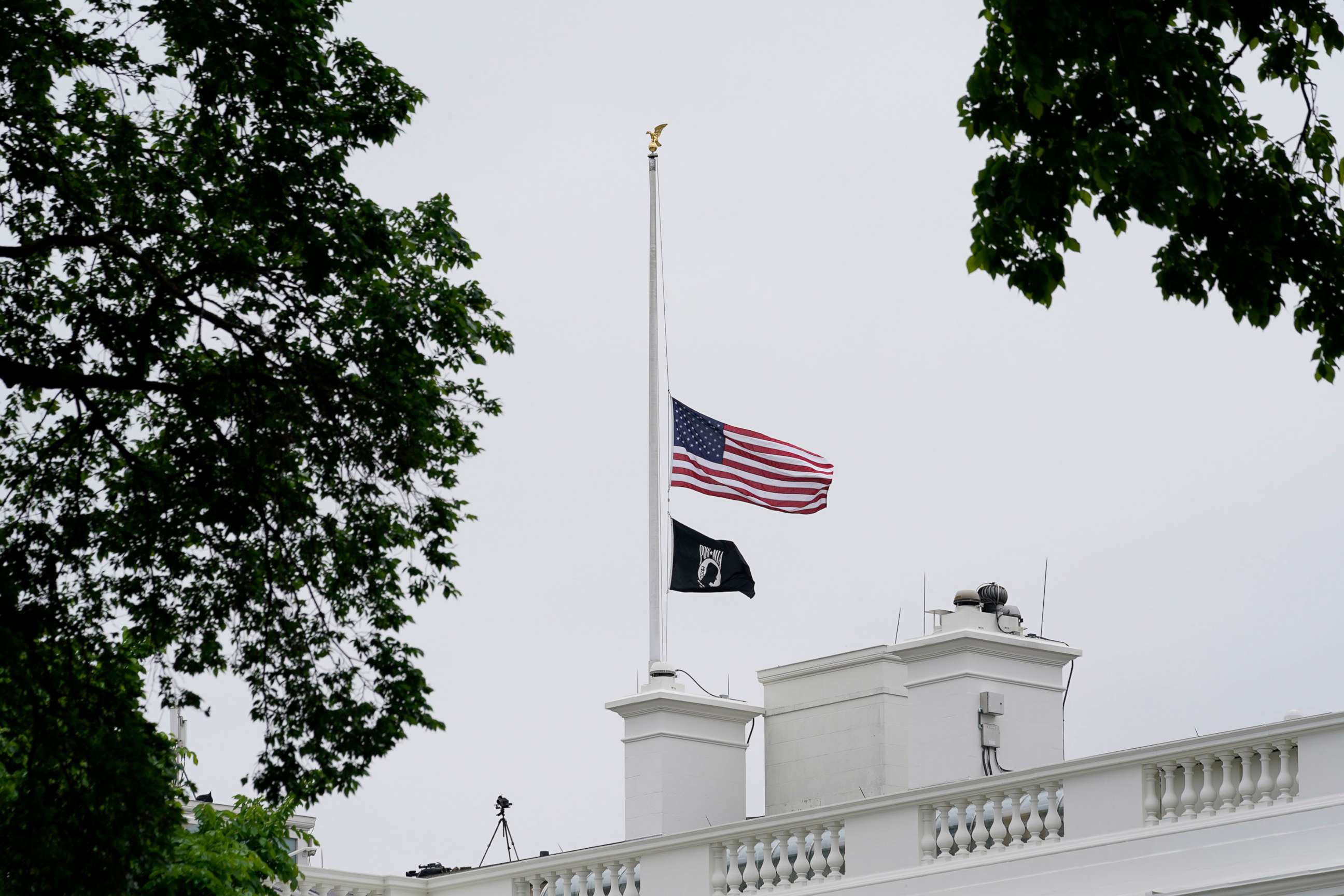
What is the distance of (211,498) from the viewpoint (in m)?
15.3

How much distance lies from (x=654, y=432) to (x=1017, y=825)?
999 centimetres

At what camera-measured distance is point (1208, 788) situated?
61.5 feet

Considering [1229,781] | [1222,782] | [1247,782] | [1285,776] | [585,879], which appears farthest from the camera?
[585,879]

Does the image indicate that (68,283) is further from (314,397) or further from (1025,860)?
(1025,860)

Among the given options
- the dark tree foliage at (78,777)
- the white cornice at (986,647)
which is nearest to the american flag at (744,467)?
the white cornice at (986,647)

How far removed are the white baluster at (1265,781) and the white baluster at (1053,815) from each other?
1872 millimetres

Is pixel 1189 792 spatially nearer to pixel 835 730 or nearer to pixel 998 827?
pixel 998 827

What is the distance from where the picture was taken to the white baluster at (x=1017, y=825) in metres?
20.0

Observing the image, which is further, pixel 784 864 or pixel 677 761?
pixel 677 761

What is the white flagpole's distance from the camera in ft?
90.4

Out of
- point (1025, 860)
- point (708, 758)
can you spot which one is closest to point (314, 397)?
point (1025, 860)

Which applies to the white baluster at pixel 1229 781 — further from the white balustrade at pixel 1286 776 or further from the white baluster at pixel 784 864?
the white baluster at pixel 784 864

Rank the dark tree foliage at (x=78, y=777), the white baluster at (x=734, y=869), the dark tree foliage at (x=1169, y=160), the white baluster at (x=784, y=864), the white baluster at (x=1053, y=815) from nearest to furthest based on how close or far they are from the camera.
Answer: the dark tree foliage at (x=1169, y=160) → the dark tree foliage at (x=78, y=777) → the white baluster at (x=1053, y=815) → the white baluster at (x=784, y=864) → the white baluster at (x=734, y=869)

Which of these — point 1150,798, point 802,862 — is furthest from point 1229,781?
point 802,862
